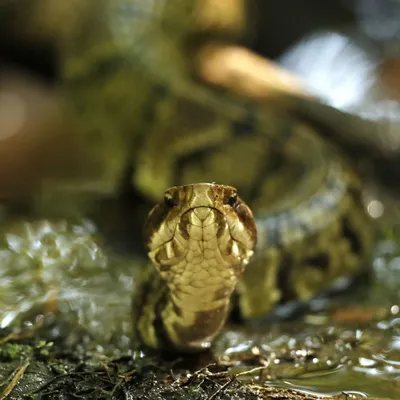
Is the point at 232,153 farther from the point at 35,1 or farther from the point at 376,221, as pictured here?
the point at 35,1

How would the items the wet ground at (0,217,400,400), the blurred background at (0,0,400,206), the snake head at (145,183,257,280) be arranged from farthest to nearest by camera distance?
the blurred background at (0,0,400,206), the wet ground at (0,217,400,400), the snake head at (145,183,257,280)

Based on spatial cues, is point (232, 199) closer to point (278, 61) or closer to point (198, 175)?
point (198, 175)

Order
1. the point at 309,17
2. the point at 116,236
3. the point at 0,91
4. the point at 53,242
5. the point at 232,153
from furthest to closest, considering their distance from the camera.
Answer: the point at 309,17 → the point at 0,91 → the point at 232,153 → the point at 116,236 → the point at 53,242

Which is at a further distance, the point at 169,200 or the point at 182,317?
the point at 182,317

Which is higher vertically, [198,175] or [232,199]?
[198,175]

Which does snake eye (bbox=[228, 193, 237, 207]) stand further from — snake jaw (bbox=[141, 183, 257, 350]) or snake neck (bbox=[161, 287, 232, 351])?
snake neck (bbox=[161, 287, 232, 351])

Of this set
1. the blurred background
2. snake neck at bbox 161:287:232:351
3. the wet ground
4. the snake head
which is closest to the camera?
the snake head

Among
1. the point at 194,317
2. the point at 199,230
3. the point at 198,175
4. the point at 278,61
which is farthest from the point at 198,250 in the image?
the point at 278,61

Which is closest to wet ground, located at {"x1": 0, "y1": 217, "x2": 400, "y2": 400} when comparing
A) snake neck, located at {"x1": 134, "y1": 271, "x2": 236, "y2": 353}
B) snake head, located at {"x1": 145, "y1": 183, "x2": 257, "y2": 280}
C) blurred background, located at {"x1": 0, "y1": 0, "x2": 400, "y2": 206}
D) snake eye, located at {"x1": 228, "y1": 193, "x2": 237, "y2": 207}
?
snake neck, located at {"x1": 134, "y1": 271, "x2": 236, "y2": 353}

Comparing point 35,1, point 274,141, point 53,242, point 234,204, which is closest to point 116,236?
point 53,242
